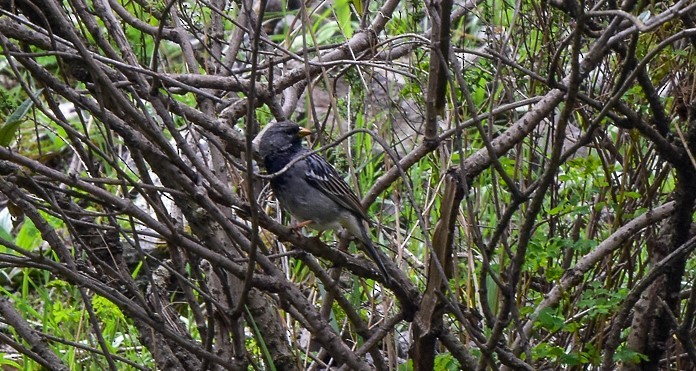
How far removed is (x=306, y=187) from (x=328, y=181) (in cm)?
16

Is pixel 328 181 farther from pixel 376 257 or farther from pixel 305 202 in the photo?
pixel 376 257

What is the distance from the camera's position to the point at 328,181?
438 cm

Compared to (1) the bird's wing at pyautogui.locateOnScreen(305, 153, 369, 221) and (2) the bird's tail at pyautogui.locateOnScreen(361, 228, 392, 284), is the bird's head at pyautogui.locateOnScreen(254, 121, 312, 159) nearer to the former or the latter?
(1) the bird's wing at pyautogui.locateOnScreen(305, 153, 369, 221)

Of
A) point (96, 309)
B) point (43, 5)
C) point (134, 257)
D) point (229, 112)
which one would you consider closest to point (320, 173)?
point (229, 112)

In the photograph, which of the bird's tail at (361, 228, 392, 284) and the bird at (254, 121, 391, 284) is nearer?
the bird's tail at (361, 228, 392, 284)

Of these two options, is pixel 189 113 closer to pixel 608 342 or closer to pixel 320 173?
pixel 320 173

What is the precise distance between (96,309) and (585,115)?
219 centimetres

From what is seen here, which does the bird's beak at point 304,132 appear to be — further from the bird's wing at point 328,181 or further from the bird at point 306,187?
the bird's wing at point 328,181

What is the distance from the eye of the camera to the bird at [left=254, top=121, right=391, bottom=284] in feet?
13.0

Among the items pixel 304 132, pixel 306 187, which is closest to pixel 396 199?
pixel 304 132

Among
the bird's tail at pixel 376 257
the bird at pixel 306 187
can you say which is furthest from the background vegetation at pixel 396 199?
the bird at pixel 306 187

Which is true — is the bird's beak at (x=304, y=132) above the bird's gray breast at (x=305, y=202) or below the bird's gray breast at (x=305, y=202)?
above

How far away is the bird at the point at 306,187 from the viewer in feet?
13.0

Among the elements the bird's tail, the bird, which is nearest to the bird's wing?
the bird
